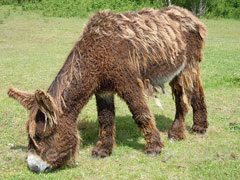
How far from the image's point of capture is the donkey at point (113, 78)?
6.20m

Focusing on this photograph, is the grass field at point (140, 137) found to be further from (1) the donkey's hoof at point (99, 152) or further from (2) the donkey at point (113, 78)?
(2) the donkey at point (113, 78)

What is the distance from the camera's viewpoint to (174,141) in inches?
317

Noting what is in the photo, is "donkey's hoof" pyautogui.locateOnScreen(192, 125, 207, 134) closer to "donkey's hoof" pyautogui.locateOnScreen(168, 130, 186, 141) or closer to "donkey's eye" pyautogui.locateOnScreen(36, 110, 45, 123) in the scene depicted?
"donkey's hoof" pyautogui.locateOnScreen(168, 130, 186, 141)

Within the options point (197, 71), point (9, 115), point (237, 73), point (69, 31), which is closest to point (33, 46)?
point (69, 31)

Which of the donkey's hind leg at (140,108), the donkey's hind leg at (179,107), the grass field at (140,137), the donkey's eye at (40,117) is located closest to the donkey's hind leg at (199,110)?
the grass field at (140,137)

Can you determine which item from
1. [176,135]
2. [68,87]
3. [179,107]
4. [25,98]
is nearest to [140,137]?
[176,135]

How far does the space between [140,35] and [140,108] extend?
3.74ft

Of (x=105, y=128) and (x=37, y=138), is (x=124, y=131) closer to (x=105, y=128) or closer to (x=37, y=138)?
(x=105, y=128)

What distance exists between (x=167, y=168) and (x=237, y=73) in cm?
840

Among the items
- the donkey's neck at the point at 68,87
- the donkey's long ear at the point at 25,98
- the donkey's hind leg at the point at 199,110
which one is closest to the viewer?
the donkey's long ear at the point at 25,98

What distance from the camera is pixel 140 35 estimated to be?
7.08m

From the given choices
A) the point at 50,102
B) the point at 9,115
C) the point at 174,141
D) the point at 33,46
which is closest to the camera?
the point at 50,102

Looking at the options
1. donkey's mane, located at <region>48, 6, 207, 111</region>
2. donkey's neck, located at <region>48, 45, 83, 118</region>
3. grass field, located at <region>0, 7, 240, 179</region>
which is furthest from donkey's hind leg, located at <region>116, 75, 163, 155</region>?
donkey's neck, located at <region>48, 45, 83, 118</region>

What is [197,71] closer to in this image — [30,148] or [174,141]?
[174,141]
